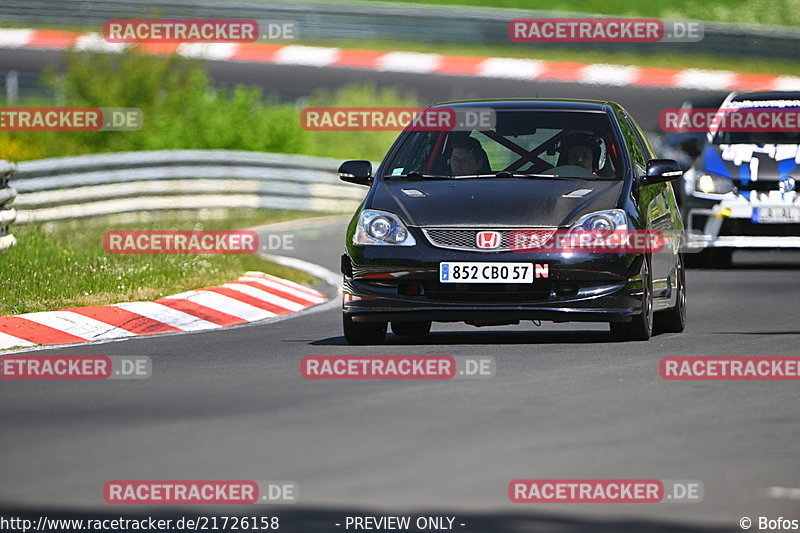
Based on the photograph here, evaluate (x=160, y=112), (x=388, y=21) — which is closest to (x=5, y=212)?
(x=160, y=112)

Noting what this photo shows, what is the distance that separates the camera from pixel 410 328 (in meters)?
12.5

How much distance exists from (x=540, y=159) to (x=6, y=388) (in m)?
4.19

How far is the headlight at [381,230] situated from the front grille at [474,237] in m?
0.18

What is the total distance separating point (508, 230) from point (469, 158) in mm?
1118

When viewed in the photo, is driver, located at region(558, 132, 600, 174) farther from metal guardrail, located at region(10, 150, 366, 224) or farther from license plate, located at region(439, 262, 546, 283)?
metal guardrail, located at region(10, 150, 366, 224)

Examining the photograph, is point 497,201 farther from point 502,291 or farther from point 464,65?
point 464,65

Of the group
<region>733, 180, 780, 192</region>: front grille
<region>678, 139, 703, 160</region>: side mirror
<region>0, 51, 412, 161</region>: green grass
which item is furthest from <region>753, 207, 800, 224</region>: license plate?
<region>0, 51, 412, 161</region>: green grass

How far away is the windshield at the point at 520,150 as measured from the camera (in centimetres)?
1203

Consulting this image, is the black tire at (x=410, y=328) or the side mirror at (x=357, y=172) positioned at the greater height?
the side mirror at (x=357, y=172)

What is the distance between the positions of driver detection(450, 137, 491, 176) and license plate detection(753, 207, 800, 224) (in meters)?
7.00

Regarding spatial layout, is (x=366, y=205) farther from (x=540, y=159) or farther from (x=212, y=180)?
(x=212, y=180)

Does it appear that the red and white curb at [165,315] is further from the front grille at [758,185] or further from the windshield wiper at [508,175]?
the front grille at [758,185]

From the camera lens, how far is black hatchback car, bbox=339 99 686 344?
1112 centimetres

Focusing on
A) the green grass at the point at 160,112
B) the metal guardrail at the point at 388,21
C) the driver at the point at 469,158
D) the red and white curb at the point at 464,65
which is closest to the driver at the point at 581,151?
the driver at the point at 469,158
